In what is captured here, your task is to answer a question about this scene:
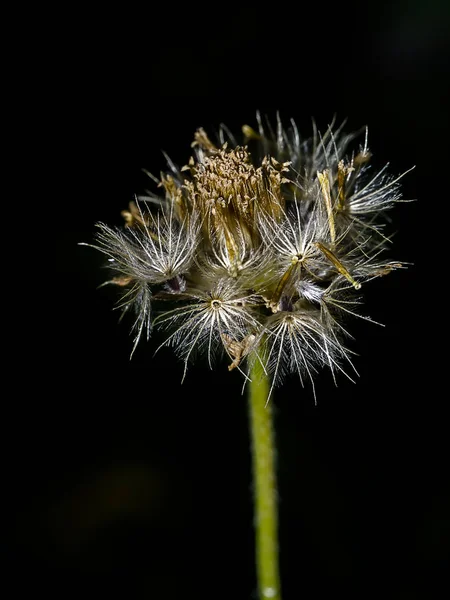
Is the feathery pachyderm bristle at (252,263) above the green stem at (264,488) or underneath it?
above

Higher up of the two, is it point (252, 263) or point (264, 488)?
point (252, 263)

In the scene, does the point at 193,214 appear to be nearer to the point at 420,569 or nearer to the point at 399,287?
the point at 399,287

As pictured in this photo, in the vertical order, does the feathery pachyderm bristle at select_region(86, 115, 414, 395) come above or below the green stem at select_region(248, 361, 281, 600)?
above

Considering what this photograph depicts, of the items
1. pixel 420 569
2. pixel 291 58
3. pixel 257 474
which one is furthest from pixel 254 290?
pixel 291 58

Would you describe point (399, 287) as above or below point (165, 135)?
below
